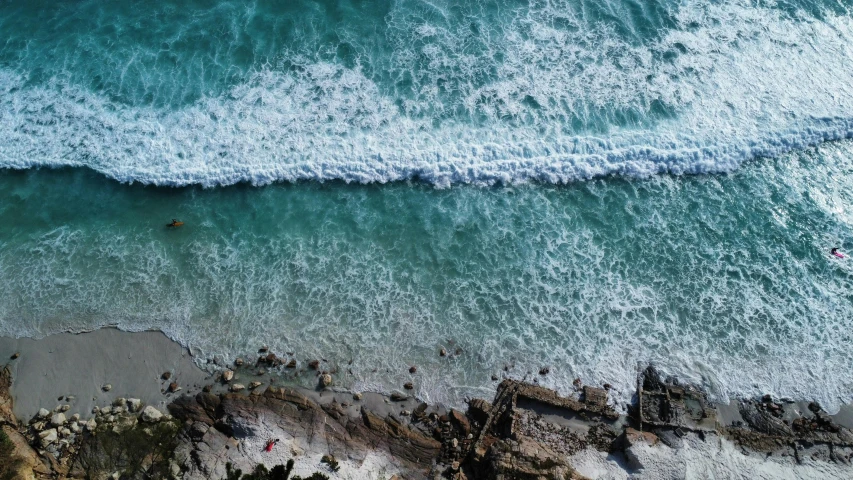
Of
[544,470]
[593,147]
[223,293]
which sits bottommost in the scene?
[223,293]

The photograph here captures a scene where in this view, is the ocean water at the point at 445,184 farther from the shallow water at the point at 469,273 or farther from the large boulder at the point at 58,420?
the large boulder at the point at 58,420

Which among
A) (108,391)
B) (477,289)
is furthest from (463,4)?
(108,391)

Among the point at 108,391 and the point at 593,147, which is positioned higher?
the point at 593,147

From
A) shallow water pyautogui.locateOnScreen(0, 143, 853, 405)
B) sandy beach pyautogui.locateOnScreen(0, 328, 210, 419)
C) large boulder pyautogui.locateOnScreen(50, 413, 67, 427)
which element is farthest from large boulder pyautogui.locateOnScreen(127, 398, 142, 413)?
shallow water pyautogui.locateOnScreen(0, 143, 853, 405)

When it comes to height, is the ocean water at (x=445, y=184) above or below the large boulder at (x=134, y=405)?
above

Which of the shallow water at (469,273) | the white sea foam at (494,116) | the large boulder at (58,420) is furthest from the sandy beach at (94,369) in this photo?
the white sea foam at (494,116)

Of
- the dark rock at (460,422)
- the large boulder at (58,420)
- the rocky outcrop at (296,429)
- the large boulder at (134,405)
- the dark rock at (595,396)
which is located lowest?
the large boulder at (58,420)

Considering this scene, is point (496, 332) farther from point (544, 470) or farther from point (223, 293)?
point (223, 293)
